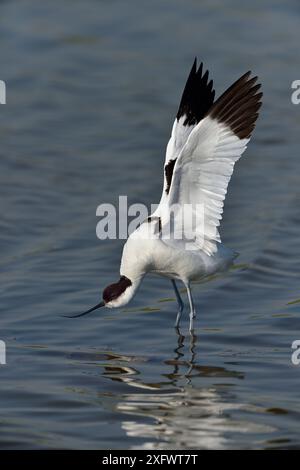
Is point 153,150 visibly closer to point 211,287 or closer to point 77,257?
point 77,257

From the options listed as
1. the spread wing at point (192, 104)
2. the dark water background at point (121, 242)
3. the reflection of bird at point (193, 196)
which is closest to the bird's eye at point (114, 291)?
the reflection of bird at point (193, 196)

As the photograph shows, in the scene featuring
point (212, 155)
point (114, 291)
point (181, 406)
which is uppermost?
point (212, 155)

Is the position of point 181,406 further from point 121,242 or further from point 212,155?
point 121,242

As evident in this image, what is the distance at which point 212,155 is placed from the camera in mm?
9320

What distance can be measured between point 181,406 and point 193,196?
7.15ft

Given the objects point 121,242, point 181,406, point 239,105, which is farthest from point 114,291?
point 121,242

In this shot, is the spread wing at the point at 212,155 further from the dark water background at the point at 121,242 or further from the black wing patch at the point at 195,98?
the dark water background at the point at 121,242

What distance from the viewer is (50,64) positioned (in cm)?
1872

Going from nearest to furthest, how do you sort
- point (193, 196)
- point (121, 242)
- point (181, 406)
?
point (181, 406)
point (193, 196)
point (121, 242)

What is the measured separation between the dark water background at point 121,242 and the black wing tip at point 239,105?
5.76ft

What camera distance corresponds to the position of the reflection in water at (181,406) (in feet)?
24.5

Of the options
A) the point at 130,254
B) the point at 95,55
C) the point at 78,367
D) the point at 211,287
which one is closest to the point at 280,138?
the point at 95,55

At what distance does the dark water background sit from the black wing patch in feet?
5.59

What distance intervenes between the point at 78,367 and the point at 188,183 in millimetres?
1743
